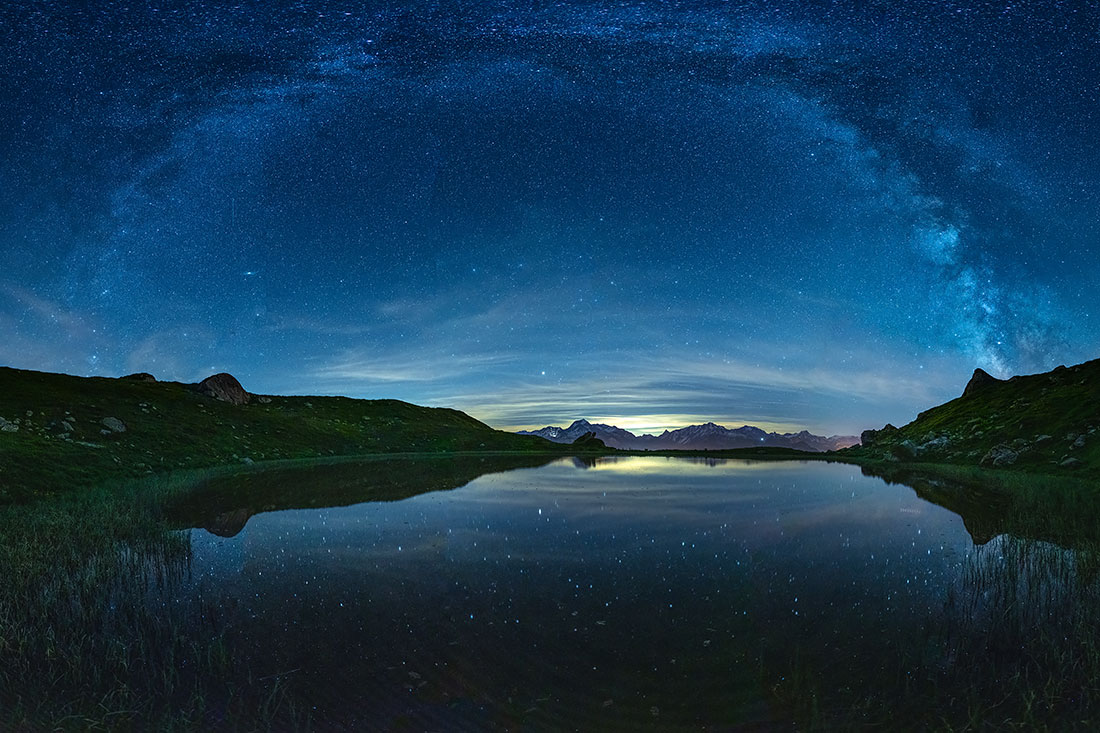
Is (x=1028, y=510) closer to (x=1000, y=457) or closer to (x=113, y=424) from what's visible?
(x=1000, y=457)

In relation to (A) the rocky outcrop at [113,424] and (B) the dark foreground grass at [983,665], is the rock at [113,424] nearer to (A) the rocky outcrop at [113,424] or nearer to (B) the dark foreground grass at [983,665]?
(A) the rocky outcrop at [113,424]

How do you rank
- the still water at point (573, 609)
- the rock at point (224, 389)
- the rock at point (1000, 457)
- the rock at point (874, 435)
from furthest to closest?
1. the rock at point (874, 435)
2. the rock at point (224, 389)
3. the rock at point (1000, 457)
4. the still water at point (573, 609)

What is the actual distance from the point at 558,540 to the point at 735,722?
1415 centimetres

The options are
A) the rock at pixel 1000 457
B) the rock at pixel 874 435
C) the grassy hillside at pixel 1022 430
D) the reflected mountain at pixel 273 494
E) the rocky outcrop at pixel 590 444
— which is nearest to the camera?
the reflected mountain at pixel 273 494

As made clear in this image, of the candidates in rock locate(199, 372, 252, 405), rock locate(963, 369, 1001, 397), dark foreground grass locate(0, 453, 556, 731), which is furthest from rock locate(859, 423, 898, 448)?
rock locate(199, 372, 252, 405)

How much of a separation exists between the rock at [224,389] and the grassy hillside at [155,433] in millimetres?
4180

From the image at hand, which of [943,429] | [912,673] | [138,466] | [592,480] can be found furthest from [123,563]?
[943,429]

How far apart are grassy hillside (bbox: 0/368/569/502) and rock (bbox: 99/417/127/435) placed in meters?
0.10

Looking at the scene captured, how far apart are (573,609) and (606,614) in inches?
35.4

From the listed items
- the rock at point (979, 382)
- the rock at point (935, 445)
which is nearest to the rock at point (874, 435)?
the rock at point (979, 382)

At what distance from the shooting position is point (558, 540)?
71.0ft

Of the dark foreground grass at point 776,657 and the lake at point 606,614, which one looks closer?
the dark foreground grass at point 776,657

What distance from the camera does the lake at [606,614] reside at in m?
8.47

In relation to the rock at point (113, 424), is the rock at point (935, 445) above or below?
below
